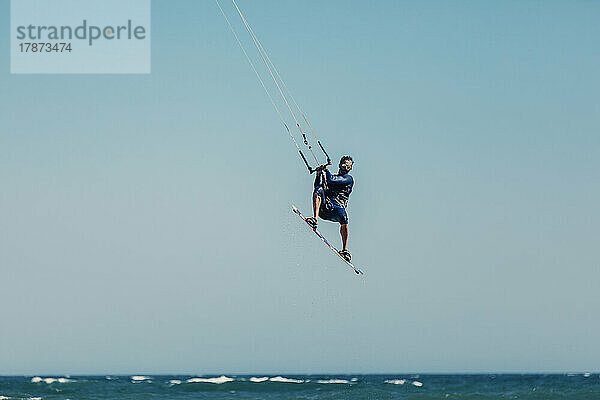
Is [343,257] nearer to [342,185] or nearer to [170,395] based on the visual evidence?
[342,185]

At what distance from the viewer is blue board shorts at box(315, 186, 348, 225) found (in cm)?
1942

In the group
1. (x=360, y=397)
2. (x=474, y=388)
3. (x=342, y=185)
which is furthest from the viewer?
(x=474, y=388)

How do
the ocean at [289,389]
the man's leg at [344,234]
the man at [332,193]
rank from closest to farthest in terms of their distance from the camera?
the man at [332,193], the man's leg at [344,234], the ocean at [289,389]

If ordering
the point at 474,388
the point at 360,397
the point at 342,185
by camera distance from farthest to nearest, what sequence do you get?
the point at 474,388 → the point at 360,397 → the point at 342,185

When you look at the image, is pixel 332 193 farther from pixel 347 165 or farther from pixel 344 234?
pixel 344 234

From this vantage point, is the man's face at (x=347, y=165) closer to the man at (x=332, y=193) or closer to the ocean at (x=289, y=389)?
the man at (x=332, y=193)

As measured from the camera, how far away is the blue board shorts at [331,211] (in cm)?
1942

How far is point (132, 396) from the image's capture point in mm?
43125

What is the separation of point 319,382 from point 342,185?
32852mm

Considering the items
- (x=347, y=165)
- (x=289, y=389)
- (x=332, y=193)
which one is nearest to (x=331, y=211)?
(x=332, y=193)

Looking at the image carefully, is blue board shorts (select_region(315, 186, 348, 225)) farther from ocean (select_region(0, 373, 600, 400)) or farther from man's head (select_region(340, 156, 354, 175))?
ocean (select_region(0, 373, 600, 400))

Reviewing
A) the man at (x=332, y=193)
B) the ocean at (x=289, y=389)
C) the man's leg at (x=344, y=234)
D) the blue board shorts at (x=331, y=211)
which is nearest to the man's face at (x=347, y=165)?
the man at (x=332, y=193)

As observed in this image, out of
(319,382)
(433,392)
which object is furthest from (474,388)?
(319,382)

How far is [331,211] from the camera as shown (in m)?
19.6
